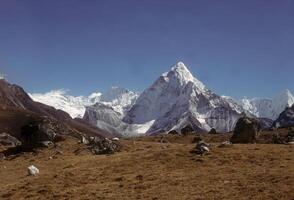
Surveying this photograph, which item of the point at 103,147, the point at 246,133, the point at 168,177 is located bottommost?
the point at 168,177

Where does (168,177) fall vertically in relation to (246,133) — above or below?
below

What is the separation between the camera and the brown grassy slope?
36.2 metres

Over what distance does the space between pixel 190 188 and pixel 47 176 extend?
55.8 ft

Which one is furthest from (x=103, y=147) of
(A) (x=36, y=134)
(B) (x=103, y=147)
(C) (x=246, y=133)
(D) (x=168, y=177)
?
(D) (x=168, y=177)

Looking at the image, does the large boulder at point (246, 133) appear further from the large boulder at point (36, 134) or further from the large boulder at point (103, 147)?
the large boulder at point (36, 134)

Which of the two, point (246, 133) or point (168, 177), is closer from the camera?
point (168, 177)

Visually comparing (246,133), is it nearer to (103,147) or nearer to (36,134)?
(103,147)

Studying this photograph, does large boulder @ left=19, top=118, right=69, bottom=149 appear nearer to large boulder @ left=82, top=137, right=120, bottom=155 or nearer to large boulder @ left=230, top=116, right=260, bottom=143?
large boulder @ left=82, top=137, right=120, bottom=155

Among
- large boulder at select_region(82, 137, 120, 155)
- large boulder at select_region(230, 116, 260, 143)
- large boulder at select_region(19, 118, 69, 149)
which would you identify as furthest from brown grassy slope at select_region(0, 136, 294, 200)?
large boulder at select_region(230, 116, 260, 143)

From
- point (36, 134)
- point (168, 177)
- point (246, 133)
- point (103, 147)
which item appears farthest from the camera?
point (246, 133)

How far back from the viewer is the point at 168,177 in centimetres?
4309

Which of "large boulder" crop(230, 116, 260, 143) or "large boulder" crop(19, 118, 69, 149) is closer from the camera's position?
"large boulder" crop(19, 118, 69, 149)

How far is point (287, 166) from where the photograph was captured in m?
43.6

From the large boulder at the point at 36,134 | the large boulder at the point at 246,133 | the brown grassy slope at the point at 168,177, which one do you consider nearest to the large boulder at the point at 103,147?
the large boulder at the point at 36,134
